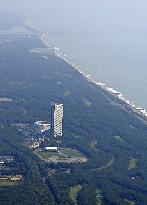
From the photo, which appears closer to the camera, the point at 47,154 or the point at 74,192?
the point at 74,192

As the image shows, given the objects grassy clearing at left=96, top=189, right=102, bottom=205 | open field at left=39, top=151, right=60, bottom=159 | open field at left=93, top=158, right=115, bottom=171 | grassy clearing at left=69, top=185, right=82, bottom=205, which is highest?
open field at left=93, top=158, right=115, bottom=171

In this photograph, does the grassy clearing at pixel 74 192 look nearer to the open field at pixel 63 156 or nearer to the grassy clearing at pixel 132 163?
the open field at pixel 63 156

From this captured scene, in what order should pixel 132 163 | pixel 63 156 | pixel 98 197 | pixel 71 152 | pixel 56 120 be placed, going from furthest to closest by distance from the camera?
pixel 56 120 → pixel 71 152 → pixel 63 156 → pixel 132 163 → pixel 98 197

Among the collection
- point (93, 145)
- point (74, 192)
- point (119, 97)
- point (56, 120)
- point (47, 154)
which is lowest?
point (74, 192)

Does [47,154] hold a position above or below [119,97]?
below

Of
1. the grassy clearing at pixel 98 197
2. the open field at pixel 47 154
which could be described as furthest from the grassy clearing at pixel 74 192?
the open field at pixel 47 154

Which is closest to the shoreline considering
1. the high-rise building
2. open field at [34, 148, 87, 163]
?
the high-rise building

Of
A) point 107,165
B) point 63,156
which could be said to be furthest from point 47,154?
point 107,165

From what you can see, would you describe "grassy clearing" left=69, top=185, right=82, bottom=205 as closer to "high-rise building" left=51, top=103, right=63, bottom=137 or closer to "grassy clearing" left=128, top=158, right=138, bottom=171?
"grassy clearing" left=128, top=158, right=138, bottom=171

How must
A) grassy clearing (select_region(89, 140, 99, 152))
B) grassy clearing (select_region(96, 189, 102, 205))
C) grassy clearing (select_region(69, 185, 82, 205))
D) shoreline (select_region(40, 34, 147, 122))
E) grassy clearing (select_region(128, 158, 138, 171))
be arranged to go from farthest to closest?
1. shoreline (select_region(40, 34, 147, 122))
2. grassy clearing (select_region(89, 140, 99, 152))
3. grassy clearing (select_region(128, 158, 138, 171))
4. grassy clearing (select_region(69, 185, 82, 205))
5. grassy clearing (select_region(96, 189, 102, 205))

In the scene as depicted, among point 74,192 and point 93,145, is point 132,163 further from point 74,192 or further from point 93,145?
point 74,192

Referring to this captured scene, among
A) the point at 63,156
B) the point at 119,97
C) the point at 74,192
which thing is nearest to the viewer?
the point at 74,192
